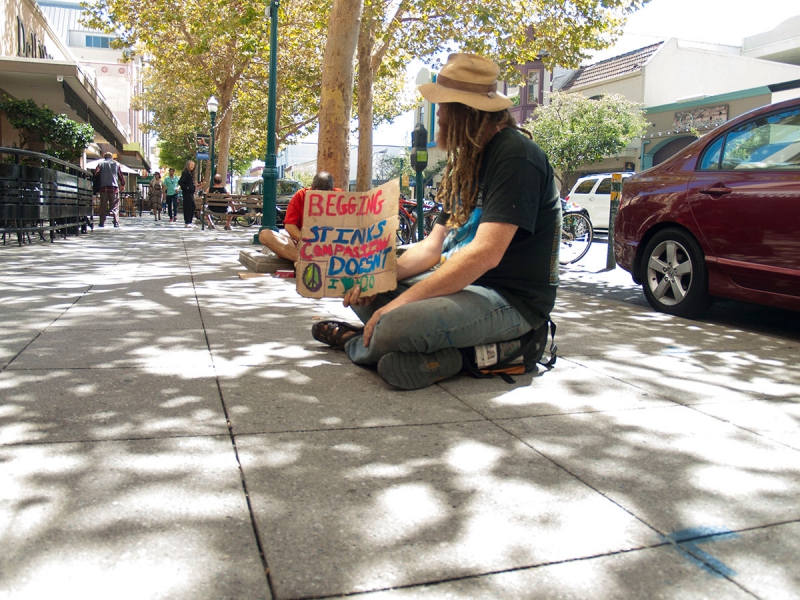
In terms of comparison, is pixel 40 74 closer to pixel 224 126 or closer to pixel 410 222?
pixel 410 222

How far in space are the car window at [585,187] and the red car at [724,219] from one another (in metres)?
16.1

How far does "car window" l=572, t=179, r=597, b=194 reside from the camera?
877 inches

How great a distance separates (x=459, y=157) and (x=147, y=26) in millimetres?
21847

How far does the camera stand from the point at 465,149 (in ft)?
12.0

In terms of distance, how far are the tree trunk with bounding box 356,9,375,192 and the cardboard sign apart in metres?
14.5

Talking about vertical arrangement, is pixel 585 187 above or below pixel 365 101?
below

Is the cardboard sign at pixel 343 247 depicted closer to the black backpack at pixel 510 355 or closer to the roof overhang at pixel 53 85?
the black backpack at pixel 510 355

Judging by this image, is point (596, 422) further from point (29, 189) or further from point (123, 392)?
point (29, 189)

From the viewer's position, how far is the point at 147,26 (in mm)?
22578

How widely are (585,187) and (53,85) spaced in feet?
50.1

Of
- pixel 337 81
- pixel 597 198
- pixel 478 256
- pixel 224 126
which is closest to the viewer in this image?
pixel 478 256

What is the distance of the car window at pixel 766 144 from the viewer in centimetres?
548

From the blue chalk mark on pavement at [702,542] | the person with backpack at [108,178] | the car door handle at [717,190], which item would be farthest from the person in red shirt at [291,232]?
the person with backpack at [108,178]

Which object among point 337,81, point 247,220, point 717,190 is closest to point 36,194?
point 337,81
